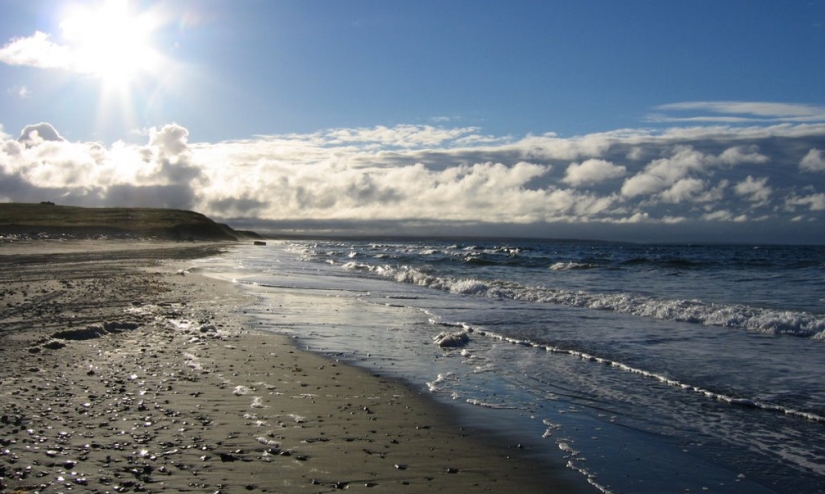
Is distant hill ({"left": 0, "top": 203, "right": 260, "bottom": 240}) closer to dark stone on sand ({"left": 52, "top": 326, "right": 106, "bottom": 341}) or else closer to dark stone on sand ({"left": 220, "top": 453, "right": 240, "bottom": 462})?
dark stone on sand ({"left": 52, "top": 326, "right": 106, "bottom": 341})

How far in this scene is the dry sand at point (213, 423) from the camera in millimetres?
5812

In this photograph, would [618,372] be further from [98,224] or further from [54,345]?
[98,224]

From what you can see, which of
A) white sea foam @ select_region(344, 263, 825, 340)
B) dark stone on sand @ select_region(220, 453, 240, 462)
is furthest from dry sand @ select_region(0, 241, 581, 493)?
white sea foam @ select_region(344, 263, 825, 340)

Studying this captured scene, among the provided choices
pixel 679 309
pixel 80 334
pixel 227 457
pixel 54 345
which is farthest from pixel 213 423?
pixel 679 309

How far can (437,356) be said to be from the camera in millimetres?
12898

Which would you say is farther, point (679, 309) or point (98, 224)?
point (98, 224)

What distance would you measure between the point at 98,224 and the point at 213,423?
9782 centimetres

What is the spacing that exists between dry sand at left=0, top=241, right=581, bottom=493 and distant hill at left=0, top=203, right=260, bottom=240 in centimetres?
6934

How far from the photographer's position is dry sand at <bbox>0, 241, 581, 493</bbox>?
5812 millimetres

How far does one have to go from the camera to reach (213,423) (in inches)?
291

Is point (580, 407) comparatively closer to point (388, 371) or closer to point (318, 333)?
point (388, 371)

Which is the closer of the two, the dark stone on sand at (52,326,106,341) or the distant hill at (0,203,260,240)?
the dark stone on sand at (52,326,106,341)

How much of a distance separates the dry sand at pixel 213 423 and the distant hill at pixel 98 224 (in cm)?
6934

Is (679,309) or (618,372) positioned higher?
(679,309)
